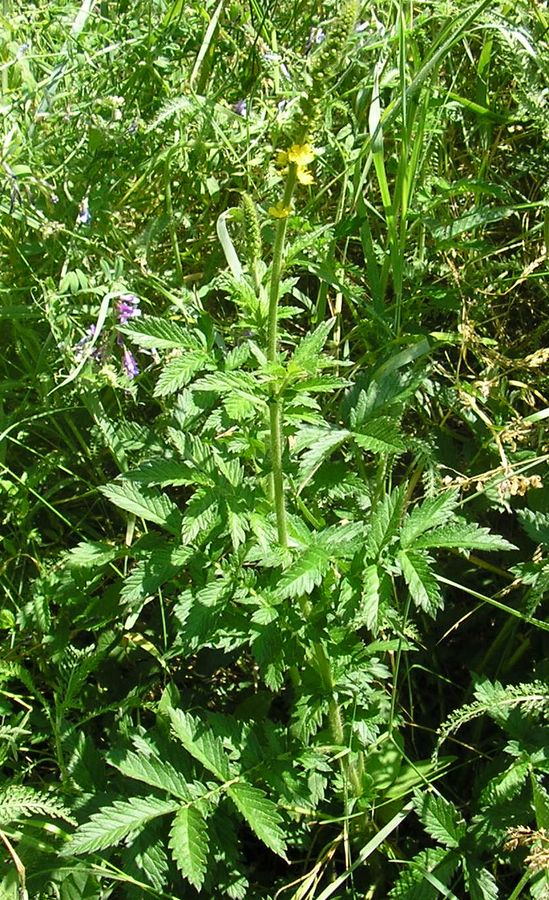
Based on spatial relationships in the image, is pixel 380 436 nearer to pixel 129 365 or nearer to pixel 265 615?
pixel 265 615

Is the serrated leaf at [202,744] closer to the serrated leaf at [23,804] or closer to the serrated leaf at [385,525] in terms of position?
the serrated leaf at [23,804]

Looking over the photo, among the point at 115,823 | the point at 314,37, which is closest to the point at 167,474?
the point at 115,823

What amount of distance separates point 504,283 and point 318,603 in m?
0.94

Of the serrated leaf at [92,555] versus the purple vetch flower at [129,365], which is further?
the purple vetch flower at [129,365]

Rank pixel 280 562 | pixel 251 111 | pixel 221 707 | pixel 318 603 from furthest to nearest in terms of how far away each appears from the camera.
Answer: pixel 251 111 → pixel 221 707 → pixel 318 603 → pixel 280 562

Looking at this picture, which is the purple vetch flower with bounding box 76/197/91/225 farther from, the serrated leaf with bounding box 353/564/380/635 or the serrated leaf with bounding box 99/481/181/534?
the serrated leaf with bounding box 353/564/380/635

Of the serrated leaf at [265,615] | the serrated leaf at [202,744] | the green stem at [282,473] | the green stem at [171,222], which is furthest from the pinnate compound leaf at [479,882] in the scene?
the green stem at [171,222]

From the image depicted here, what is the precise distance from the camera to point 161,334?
4.98ft

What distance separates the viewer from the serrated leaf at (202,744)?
5.12ft

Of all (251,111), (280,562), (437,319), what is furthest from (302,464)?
(251,111)

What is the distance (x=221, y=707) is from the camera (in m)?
1.98

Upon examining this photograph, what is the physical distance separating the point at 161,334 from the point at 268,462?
0.29 meters

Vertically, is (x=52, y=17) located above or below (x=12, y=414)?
above

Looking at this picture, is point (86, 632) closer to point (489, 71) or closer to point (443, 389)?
point (443, 389)
